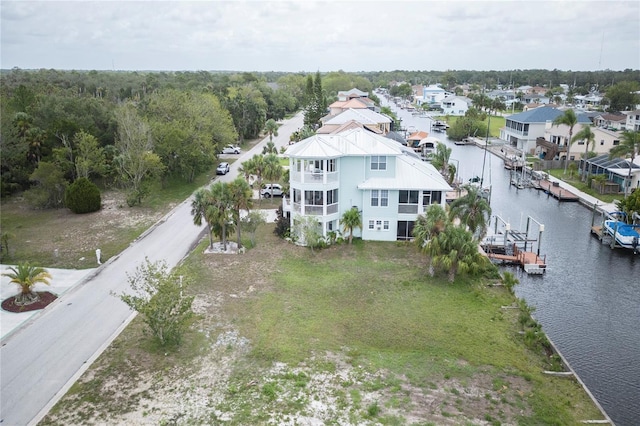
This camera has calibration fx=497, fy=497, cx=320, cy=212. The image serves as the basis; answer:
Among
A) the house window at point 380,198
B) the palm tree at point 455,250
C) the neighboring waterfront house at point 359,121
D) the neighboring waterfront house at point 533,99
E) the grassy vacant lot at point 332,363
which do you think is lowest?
the grassy vacant lot at point 332,363

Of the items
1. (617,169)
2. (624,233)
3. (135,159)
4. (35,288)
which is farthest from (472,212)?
(617,169)

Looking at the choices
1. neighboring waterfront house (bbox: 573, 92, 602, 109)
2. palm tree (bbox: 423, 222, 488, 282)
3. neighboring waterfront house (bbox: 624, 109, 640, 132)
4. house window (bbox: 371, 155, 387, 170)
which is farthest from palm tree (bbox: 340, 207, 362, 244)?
neighboring waterfront house (bbox: 573, 92, 602, 109)

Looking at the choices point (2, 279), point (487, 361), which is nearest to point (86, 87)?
point (2, 279)

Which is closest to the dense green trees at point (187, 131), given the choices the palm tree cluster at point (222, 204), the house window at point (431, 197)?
the palm tree cluster at point (222, 204)

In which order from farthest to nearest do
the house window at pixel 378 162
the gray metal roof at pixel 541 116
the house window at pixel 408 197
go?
the gray metal roof at pixel 541 116
the house window at pixel 378 162
the house window at pixel 408 197

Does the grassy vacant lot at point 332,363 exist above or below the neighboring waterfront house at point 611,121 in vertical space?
below

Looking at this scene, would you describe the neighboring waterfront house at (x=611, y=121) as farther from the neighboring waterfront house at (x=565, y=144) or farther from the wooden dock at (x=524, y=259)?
the wooden dock at (x=524, y=259)
